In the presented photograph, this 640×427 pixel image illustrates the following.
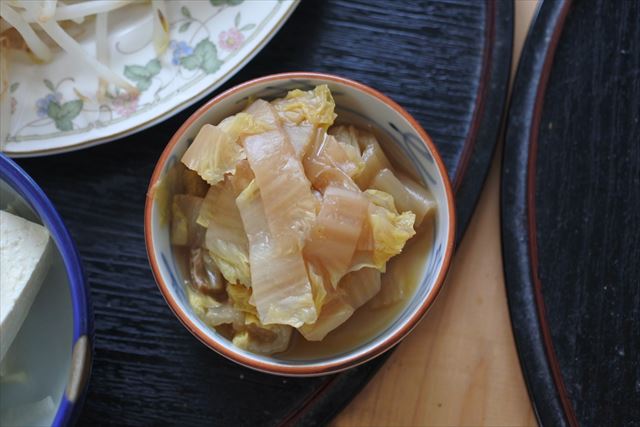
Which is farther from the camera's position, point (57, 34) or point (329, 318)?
point (57, 34)

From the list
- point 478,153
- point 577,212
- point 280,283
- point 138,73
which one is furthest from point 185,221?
point 577,212

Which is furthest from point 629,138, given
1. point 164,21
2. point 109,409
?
point 109,409

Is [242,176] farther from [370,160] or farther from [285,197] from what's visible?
[370,160]

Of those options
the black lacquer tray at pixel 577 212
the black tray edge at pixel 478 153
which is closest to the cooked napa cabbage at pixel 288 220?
the black tray edge at pixel 478 153

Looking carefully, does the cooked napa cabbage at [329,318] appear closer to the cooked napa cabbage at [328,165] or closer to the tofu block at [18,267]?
the cooked napa cabbage at [328,165]

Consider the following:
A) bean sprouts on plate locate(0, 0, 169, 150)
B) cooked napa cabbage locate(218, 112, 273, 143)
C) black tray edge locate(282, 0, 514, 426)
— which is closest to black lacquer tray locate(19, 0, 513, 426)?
black tray edge locate(282, 0, 514, 426)

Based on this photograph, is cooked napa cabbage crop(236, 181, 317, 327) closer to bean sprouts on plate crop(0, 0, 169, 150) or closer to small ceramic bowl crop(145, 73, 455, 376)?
small ceramic bowl crop(145, 73, 455, 376)
